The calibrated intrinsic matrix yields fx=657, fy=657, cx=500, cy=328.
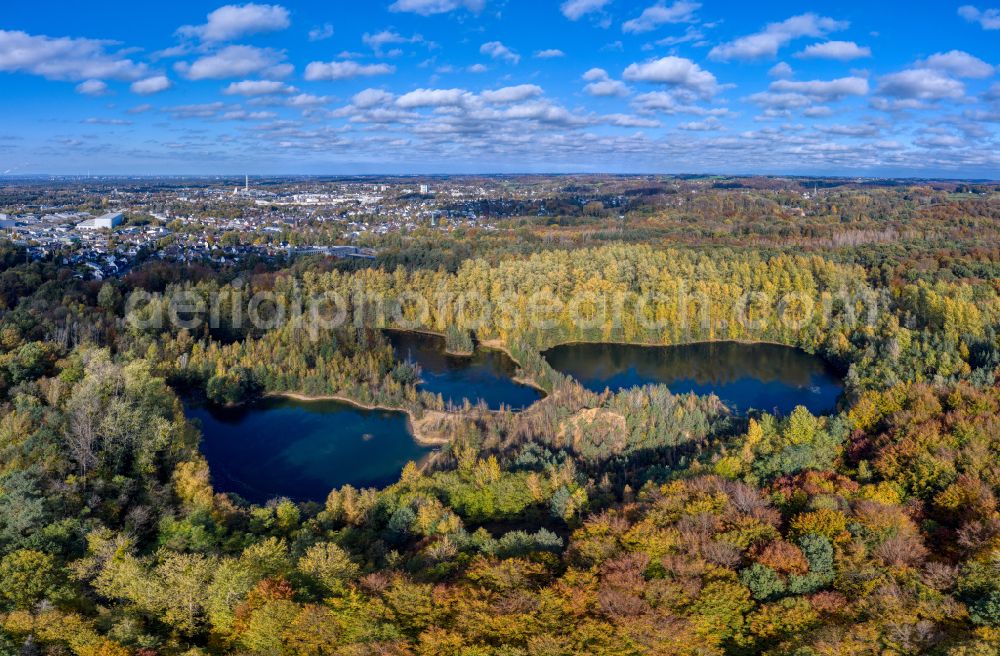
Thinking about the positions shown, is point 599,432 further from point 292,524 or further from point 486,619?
point 486,619

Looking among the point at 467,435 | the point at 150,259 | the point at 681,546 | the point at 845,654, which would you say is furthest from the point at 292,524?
the point at 150,259

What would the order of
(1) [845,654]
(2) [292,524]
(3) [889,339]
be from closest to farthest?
(1) [845,654], (2) [292,524], (3) [889,339]

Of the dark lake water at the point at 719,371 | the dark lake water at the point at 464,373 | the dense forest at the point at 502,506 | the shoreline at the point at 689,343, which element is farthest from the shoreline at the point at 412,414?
the shoreline at the point at 689,343

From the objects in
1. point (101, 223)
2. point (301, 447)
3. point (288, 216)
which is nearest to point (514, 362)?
point (301, 447)

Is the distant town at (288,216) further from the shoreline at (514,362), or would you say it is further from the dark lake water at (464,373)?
the shoreline at (514,362)

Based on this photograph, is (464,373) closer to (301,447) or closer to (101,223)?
(301,447)

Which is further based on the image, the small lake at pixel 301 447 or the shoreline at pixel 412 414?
the shoreline at pixel 412 414

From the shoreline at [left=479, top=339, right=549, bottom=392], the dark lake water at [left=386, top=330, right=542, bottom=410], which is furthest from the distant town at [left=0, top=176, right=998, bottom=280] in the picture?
the shoreline at [left=479, top=339, right=549, bottom=392]

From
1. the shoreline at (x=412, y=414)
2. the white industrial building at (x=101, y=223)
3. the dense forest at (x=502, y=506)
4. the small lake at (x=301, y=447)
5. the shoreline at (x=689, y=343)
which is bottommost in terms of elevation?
the small lake at (x=301, y=447)
